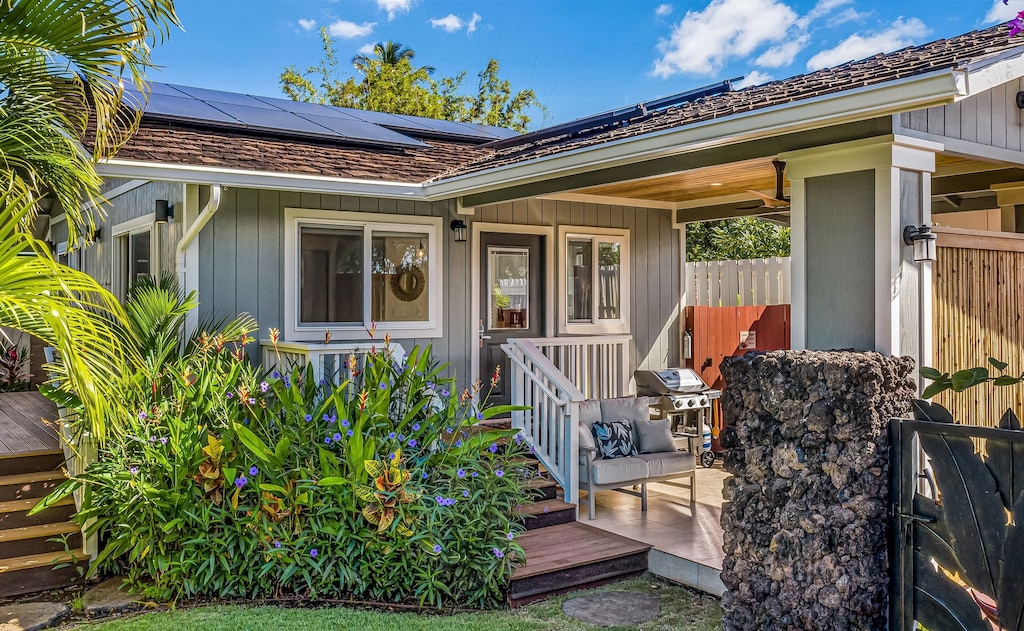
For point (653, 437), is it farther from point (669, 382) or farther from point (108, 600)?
point (108, 600)

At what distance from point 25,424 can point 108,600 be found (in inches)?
134

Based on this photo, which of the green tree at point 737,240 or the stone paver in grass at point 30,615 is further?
the green tree at point 737,240

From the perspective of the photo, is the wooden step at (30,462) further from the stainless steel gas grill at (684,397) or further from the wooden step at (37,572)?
the stainless steel gas grill at (684,397)

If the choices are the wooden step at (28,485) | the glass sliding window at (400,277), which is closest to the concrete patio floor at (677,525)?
the glass sliding window at (400,277)

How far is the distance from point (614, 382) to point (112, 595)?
5.05 meters

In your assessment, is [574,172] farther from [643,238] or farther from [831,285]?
[643,238]

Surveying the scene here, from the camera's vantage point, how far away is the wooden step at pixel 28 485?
20.2 ft

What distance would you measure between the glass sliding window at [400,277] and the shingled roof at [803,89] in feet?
2.34

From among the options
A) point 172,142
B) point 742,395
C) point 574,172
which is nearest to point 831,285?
point 742,395

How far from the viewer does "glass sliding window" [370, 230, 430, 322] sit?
759 cm

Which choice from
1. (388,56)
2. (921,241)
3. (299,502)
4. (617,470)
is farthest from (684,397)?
(388,56)

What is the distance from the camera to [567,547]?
18.5 ft

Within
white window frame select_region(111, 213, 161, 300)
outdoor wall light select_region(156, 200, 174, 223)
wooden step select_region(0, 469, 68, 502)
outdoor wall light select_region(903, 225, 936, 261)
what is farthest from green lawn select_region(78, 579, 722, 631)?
white window frame select_region(111, 213, 161, 300)

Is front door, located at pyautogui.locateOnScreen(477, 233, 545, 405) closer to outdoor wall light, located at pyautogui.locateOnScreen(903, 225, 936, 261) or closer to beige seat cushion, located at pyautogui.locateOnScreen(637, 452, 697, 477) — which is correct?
beige seat cushion, located at pyautogui.locateOnScreen(637, 452, 697, 477)
